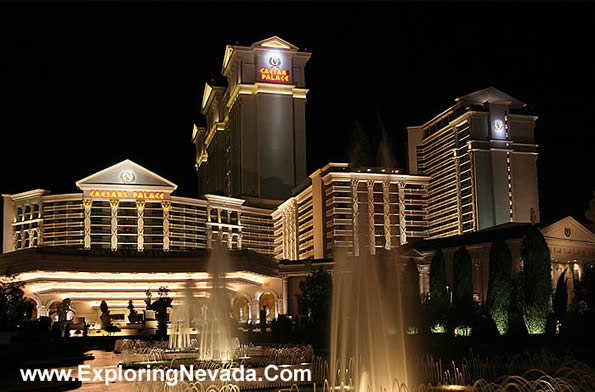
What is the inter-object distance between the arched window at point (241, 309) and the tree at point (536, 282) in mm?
49818

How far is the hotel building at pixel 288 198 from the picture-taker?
95875 mm

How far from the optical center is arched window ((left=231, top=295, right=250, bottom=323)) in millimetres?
81938

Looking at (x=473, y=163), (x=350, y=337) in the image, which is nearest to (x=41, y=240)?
(x=473, y=163)

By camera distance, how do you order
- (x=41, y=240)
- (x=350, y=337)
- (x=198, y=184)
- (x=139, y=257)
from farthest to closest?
(x=198, y=184) < (x=41, y=240) < (x=139, y=257) < (x=350, y=337)

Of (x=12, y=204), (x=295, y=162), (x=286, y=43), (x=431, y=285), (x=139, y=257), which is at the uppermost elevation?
(x=286, y=43)

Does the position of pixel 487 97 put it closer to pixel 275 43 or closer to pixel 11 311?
pixel 275 43

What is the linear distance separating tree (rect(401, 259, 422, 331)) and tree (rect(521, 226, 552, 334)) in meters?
6.57

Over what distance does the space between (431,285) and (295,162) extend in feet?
263

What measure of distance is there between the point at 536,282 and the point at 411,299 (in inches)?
405

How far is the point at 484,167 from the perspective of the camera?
336 feet

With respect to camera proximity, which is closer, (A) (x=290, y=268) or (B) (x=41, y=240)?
(A) (x=290, y=268)

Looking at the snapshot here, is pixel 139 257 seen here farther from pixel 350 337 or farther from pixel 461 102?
pixel 461 102

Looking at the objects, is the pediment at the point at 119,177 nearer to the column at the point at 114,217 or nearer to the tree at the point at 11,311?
the column at the point at 114,217

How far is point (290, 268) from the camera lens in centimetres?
8125
